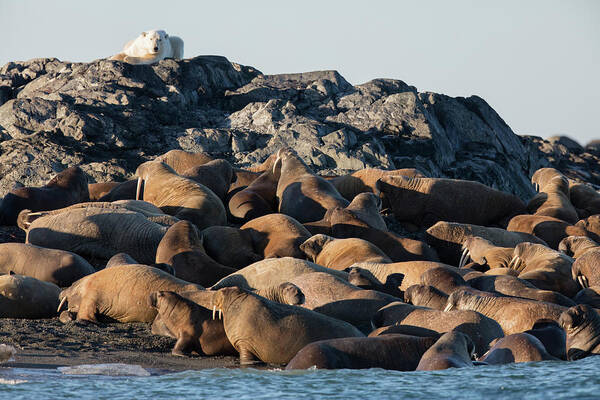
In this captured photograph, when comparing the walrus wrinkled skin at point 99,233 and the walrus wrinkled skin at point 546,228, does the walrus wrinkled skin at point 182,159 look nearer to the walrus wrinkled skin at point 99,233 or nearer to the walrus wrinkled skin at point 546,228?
the walrus wrinkled skin at point 99,233

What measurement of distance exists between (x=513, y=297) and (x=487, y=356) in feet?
6.17

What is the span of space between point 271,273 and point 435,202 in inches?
258

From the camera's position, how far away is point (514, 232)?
50.3 ft

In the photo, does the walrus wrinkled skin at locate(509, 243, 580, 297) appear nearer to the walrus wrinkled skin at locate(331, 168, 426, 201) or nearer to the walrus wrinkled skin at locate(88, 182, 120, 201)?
the walrus wrinkled skin at locate(331, 168, 426, 201)

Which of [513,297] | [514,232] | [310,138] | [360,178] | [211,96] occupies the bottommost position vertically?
[513,297]

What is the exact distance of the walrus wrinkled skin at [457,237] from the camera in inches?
586

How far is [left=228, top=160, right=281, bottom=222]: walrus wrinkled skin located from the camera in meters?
15.4

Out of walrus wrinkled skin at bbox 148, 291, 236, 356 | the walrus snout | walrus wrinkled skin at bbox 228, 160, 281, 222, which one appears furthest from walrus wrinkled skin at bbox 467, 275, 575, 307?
walrus wrinkled skin at bbox 228, 160, 281, 222

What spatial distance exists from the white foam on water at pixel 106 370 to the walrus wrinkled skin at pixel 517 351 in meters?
2.86

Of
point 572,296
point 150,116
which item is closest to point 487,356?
point 572,296

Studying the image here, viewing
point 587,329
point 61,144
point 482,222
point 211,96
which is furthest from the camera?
point 211,96

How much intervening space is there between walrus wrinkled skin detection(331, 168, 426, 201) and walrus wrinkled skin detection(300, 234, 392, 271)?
4.21 metres

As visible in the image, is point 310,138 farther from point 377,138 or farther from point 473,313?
point 473,313

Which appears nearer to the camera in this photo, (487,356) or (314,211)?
(487,356)
